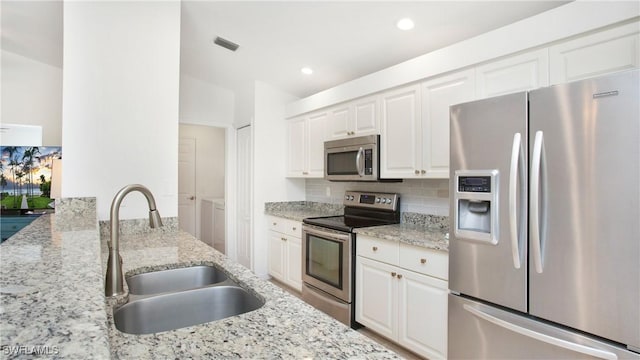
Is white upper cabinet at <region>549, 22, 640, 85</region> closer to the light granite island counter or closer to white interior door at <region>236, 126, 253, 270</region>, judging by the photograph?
the light granite island counter

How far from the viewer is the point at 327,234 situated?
116 inches

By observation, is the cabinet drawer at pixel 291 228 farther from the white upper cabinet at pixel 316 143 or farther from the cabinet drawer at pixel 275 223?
the white upper cabinet at pixel 316 143

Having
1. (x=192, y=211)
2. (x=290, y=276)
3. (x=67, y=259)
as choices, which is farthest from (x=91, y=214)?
(x=192, y=211)

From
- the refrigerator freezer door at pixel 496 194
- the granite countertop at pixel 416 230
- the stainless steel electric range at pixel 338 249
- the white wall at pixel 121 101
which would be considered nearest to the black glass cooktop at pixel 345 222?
the stainless steel electric range at pixel 338 249

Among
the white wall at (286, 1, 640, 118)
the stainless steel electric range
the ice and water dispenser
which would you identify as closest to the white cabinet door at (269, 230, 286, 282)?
the stainless steel electric range

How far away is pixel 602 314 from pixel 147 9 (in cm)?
324

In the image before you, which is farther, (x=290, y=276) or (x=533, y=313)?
(x=290, y=276)

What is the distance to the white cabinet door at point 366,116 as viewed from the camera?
297cm

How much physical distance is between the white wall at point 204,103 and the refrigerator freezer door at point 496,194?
11.7 ft

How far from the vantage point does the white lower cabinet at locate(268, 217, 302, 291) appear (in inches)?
139

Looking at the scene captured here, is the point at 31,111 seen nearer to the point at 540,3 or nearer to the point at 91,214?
the point at 91,214

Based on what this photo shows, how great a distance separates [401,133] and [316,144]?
48.3 inches

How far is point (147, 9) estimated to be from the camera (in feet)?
8.02

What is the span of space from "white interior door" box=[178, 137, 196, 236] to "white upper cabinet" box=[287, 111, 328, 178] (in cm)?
270
